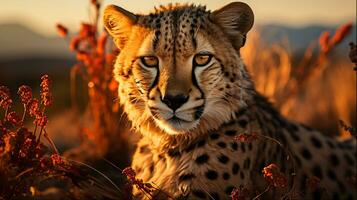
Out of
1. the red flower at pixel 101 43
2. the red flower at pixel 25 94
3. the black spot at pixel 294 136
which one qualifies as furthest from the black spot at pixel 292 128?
the red flower at pixel 101 43

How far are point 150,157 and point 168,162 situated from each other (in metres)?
0.22

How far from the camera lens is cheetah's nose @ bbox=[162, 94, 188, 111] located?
3479 millimetres

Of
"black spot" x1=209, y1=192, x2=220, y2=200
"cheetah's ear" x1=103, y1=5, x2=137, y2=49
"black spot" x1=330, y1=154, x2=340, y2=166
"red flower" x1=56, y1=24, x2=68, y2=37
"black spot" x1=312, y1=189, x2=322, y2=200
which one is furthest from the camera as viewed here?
"red flower" x1=56, y1=24, x2=68, y2=37

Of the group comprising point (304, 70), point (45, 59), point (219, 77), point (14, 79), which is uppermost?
point (219, 77)

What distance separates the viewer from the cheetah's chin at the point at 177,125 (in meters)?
3.60

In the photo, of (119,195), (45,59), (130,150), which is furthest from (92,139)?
(45,59)

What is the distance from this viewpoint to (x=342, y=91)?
27.5ft

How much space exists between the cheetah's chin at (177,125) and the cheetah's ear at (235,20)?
64 centimetres

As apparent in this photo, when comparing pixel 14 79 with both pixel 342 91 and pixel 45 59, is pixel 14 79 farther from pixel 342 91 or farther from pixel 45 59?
pixel 45 59

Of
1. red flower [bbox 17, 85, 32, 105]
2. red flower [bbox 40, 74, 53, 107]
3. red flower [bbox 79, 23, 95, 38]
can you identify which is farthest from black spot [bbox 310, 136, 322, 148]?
red flower [bbox 79, 23, 95, 38]

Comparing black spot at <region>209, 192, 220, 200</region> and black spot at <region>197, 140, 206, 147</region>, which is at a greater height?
black spot at <region>197, 140, 206, 147</region>

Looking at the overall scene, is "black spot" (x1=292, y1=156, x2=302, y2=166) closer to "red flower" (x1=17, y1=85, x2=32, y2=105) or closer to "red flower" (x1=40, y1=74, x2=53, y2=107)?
"red flower" (x1=40, y1=74, x2=53, y2=107)

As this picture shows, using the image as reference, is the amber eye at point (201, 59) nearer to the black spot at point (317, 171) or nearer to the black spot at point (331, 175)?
the black spot at point (317, 171)

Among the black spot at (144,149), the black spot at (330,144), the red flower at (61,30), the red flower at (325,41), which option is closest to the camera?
the black spot at (144,149)
